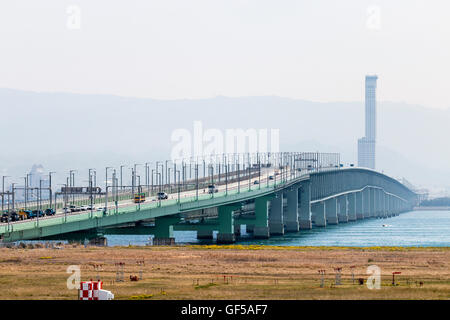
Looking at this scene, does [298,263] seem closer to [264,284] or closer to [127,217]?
[264,284]

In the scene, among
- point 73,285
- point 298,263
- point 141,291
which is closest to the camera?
point 141,291

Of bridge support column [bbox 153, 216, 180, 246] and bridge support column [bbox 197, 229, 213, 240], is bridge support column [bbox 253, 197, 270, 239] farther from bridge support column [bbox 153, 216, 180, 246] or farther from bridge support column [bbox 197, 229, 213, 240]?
bridge support column [bbox 153, 216, 180, 246]

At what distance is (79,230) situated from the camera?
4811 inches

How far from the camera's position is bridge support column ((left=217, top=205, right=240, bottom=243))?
170 metres

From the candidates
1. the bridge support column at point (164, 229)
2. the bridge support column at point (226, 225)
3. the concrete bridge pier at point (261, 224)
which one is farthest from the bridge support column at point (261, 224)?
the bridge support column at point (164, 229)

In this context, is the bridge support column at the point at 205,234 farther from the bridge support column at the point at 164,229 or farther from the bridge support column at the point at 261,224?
the bridge support column at the point at 164,229

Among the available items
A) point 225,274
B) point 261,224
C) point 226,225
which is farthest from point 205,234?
point 225,274

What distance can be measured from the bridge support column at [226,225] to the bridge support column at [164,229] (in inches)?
862

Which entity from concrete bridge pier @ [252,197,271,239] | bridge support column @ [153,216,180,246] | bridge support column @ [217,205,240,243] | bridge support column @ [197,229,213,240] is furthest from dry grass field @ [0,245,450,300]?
concrete bridge pier @ [252,197,271,239]

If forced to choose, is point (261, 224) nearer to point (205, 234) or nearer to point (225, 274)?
point (205, 234)

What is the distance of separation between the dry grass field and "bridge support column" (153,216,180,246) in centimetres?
5042

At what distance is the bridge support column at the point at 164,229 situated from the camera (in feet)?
470
